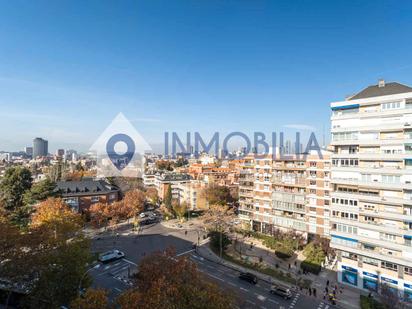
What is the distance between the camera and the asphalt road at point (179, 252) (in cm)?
2550

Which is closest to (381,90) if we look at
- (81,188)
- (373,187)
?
(373,187)

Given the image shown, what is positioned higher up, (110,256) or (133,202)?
(133,202)

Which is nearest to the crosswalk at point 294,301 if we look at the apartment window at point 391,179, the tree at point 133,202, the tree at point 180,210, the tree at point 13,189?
the apartment window at point 391,179

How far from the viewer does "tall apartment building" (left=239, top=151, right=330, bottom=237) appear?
4012 cm

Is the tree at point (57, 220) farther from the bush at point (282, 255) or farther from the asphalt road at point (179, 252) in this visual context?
the bush at point (282, 255)

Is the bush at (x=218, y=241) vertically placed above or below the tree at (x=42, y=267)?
below

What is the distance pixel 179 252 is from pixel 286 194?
1932 cm

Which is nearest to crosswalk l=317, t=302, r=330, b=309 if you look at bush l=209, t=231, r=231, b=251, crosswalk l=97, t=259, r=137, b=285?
bush l=209, t=231, r=231, b=251

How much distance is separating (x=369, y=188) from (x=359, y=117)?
7398mm

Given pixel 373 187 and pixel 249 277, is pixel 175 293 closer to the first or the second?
pixel 249 277

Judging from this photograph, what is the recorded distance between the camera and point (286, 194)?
1715 inches

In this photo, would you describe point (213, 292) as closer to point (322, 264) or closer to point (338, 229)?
point (338, 229)

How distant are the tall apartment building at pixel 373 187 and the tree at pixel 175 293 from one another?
19867 mm

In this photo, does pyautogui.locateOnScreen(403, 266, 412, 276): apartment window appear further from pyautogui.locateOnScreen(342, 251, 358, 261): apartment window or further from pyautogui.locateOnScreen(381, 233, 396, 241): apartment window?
pyautogui.locateOnScreen(342, 251, 358, 261): apartment window
